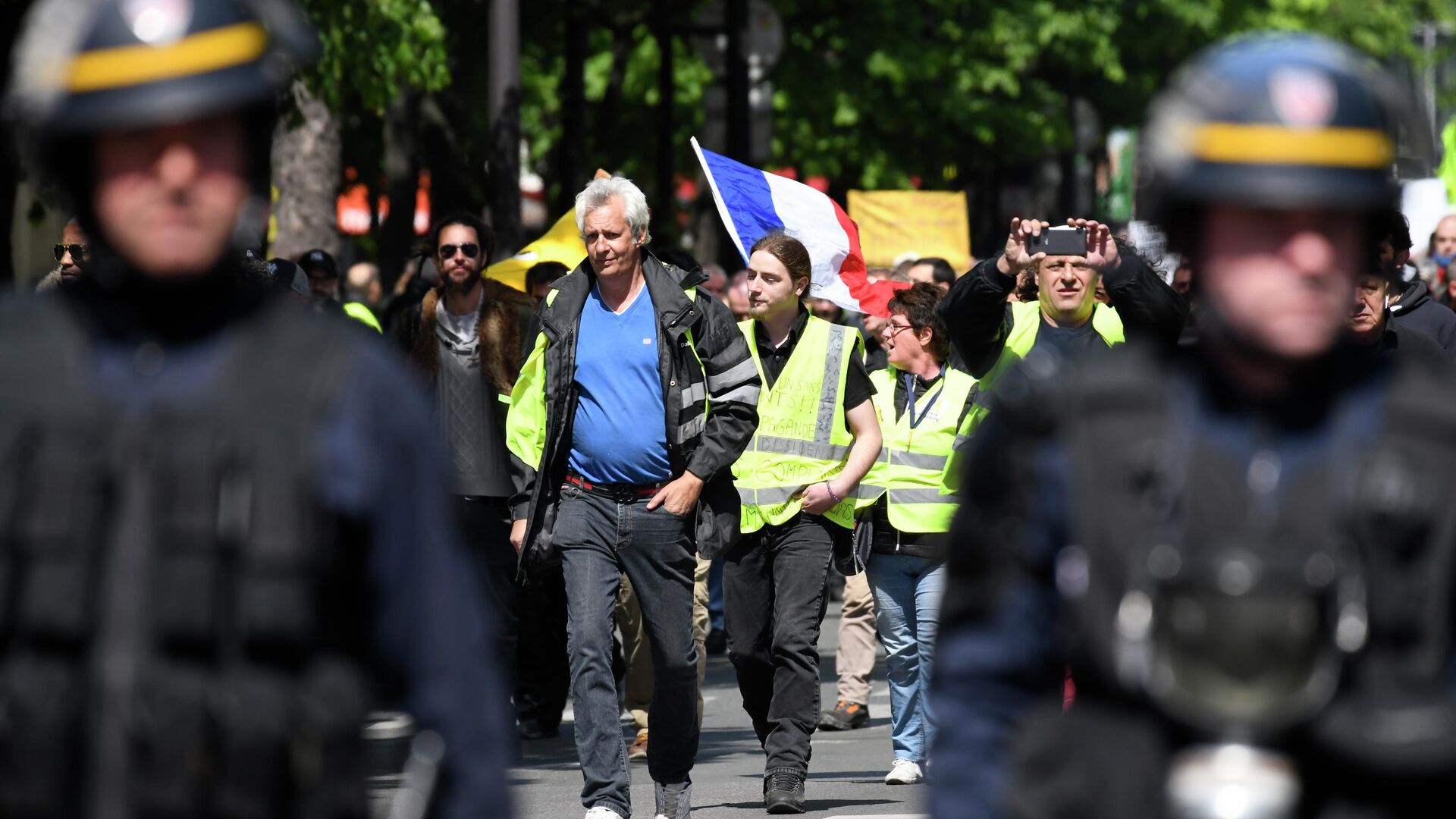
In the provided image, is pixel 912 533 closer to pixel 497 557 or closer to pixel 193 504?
pixel 497 557

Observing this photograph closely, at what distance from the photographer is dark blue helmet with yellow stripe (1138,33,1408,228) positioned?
2777 millimetres

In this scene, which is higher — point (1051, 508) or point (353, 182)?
point (353, 182)

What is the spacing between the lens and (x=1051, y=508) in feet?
9.41

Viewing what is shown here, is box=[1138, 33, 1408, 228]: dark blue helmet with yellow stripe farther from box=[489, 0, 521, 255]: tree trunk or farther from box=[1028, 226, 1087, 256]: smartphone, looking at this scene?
box=[489, 0, 521, 255]: tree trunk

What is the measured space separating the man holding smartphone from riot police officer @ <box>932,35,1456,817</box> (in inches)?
154

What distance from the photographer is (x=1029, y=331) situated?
762 cm

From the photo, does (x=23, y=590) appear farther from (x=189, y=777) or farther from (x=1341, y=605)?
(x=1341, y=605)

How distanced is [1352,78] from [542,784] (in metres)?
6.85

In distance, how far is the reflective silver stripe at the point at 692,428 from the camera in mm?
7758

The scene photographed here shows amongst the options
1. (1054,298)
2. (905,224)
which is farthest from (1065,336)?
(905,224)

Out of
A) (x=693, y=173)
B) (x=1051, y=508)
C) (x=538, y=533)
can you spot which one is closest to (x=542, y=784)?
(x=538, y=533)

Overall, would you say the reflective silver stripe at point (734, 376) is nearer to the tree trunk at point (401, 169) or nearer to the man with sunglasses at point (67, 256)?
the man with sunglasses at point (67, 256)

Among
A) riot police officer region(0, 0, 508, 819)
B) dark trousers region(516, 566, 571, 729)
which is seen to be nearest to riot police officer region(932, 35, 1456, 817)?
riot police officer region(0, 0, 508, 819)

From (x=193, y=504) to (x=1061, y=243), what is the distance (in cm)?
490
